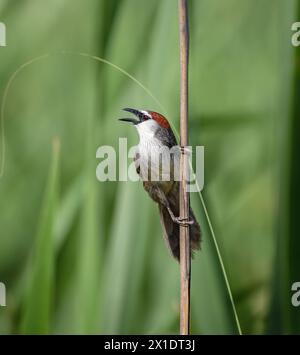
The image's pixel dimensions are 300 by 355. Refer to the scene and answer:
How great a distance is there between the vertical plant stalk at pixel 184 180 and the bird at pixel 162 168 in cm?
2

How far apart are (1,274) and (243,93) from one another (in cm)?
66

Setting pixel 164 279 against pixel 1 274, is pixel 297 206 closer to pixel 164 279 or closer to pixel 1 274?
pixel 164 279

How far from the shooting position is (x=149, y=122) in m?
0.89

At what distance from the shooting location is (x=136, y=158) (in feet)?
3.09
